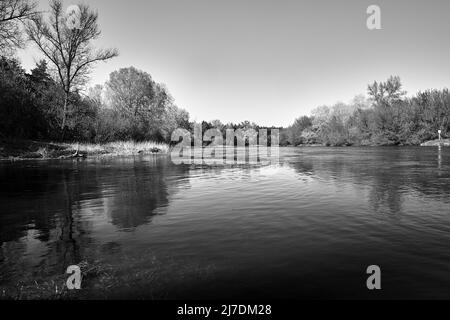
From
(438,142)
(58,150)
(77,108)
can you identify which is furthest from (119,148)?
(438,142)

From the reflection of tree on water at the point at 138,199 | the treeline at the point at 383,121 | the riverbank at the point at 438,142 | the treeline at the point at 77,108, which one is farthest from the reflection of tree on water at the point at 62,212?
the treeline at the point at 383,121

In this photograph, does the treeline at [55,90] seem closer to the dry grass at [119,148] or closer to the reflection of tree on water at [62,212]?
the dry grass at [119,148]

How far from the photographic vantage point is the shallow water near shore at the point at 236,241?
470 centimetres

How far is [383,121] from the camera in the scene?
8756 cm

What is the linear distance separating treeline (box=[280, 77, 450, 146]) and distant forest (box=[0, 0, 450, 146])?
0.26 meters

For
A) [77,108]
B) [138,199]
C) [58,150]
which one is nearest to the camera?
[138,199]

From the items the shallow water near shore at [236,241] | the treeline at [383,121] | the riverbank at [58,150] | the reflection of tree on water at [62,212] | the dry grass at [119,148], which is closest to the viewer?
the shallow water near shore at [236,241]

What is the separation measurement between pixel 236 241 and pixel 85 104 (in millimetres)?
43185

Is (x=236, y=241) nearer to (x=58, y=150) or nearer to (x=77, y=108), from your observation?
(x=58, y=150)

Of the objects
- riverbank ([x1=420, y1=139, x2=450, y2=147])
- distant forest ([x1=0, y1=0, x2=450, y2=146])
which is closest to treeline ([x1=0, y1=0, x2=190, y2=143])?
distant forest ([x1=0, y1=0, x2=450, y2=146])

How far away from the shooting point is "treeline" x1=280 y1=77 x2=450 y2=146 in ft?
261

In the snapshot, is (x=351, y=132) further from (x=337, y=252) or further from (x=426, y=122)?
(x=337, y=252)

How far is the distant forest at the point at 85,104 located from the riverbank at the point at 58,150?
7.45 feet
